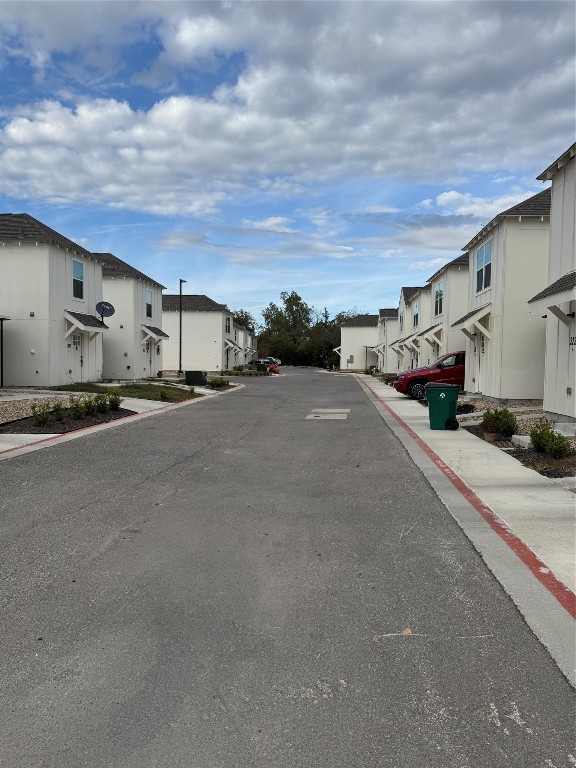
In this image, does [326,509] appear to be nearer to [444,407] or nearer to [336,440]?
[336,440]

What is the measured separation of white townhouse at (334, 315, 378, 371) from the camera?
7606 cm

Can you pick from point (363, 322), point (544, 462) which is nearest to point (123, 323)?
point (544, 462)

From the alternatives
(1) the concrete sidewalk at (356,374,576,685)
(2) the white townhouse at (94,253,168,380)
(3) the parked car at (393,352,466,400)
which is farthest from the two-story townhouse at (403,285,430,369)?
(1) the concrete sidewalk at (356,374,576,685)

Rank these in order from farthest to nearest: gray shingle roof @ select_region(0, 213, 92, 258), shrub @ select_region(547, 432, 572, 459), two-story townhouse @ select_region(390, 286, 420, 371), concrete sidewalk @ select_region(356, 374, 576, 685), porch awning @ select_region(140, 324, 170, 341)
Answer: two-story townhouse @ select_region(390, 286, 420, 371) < porch awning @ select_region(140, 324, 170, 341) < gray shingle roof @ select_region(0, 213, 92, 258) < shrub @ select_region(547, 432, 572, 459) < concrete sidewalk @ select_region(356, 374, 576, 685)

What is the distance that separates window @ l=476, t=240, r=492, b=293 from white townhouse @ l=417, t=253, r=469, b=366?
467 centimetres

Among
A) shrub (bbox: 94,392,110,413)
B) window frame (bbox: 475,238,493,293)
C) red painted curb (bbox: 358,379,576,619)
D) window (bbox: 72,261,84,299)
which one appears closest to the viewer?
red painted curb (bbox: 358,379,576,619)

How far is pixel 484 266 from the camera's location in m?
22.2

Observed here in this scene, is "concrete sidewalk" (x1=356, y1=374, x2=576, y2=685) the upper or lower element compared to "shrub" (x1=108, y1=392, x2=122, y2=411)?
lower

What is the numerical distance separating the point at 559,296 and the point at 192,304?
158 feet

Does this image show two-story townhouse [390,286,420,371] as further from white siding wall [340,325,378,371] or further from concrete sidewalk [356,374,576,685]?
concrete sidewalk [356,374,576,685]

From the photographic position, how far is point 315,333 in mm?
109000

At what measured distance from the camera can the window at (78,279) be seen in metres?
27.0

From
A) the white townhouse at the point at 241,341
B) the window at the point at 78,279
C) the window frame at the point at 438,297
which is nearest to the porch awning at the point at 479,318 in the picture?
the window frame at the point at 438,297

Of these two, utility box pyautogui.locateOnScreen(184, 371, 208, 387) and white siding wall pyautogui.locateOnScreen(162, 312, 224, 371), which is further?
white siding wall pyautogui.locateOnScreen(162, 312, 224, 371)
